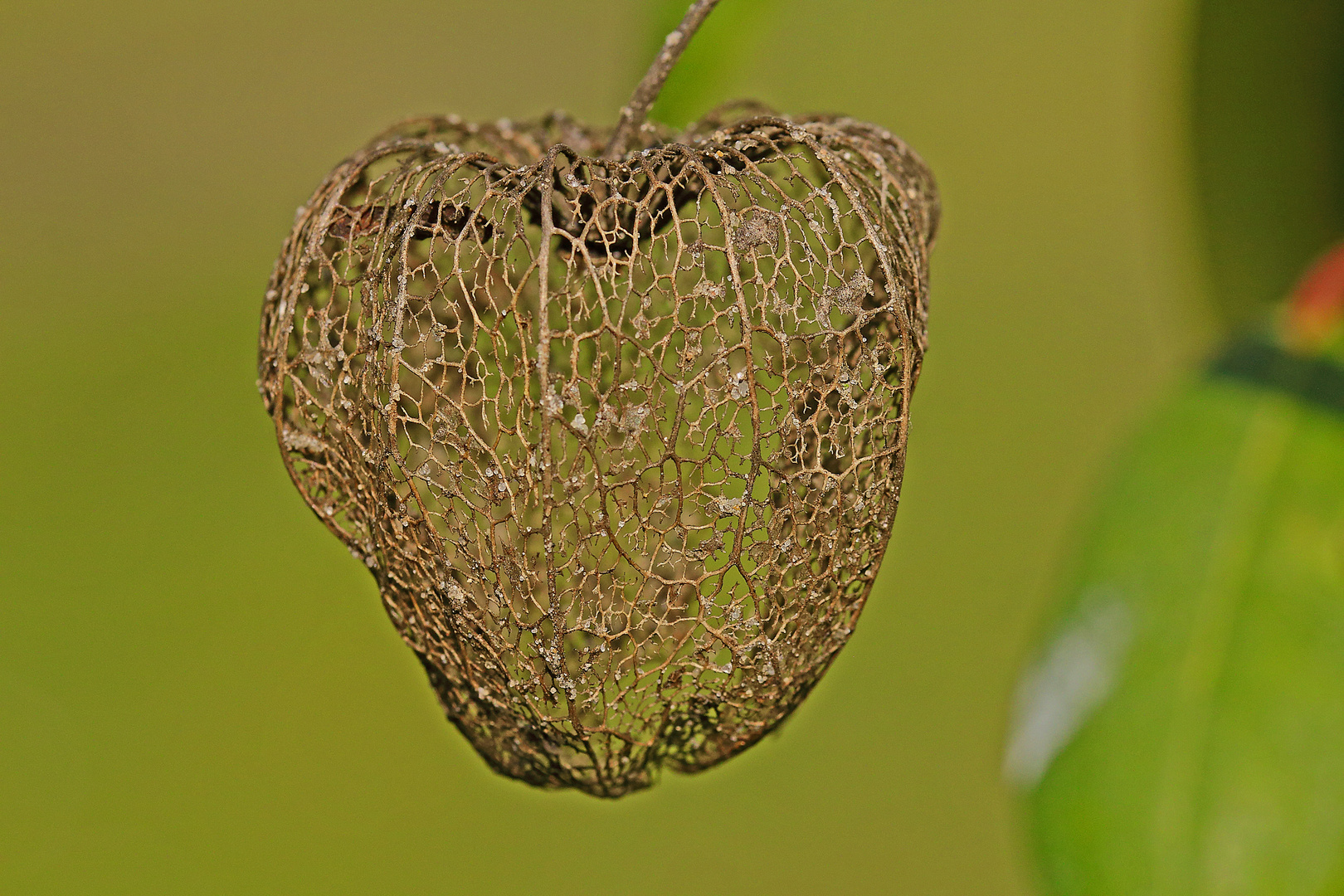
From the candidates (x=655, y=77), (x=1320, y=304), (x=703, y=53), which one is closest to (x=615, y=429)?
(x=655, y=77)

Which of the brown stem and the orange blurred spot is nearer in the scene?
the brown stem

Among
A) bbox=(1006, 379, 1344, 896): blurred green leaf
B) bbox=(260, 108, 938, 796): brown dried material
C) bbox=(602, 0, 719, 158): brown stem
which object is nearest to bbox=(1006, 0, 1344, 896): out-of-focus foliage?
bbox=(1006, 379, 1344, 896): blurred green leaf

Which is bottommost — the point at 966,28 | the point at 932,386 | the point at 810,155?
the point at 932,386

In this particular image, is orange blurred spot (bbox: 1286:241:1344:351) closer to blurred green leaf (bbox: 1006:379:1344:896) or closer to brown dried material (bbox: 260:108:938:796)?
blurred green leaf (bbox: 1006:379:1344:896)

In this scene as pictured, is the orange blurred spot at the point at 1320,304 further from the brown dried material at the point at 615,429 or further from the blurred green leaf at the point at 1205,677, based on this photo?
the brown dried material at the point at 615,429

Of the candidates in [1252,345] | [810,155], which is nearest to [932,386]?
[1252,345]

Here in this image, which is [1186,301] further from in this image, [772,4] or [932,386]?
[932,386]

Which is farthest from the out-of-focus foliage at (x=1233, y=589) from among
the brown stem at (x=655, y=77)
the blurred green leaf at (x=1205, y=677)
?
the brown stem at (x=655, y=77)
